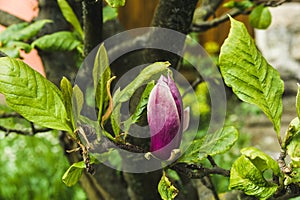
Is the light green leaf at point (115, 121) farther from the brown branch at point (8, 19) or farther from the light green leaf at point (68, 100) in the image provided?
the brown branch at point (8, 19)

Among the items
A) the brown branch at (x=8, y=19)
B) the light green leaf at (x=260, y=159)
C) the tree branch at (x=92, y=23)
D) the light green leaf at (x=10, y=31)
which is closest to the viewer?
the light green leaf at (x=260, y=159)

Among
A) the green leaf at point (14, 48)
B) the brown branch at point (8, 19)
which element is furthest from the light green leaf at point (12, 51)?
the brown branch at point (8, 19)

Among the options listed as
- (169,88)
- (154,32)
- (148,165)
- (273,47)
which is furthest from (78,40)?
(273,47)

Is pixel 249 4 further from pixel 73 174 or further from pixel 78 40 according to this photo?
pixel 73 174

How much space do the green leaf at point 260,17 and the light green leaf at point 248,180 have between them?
0.44 metres

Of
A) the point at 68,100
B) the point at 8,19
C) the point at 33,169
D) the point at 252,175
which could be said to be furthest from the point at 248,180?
the point at 33,169

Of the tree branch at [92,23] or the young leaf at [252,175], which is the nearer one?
the young leaf at [252,175]

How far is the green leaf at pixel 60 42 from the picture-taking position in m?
0.91

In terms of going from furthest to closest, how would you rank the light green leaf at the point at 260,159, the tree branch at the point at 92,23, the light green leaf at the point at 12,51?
1. the light green leaf at the point at 12,51
2. the tree branch at the point at 92,23
3. the light green leaf at the point at 260,159

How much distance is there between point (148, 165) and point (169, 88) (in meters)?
0.20

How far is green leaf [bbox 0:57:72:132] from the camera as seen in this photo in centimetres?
58

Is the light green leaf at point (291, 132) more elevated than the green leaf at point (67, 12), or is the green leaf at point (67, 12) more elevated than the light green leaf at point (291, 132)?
the green leaf at point (67, 12)

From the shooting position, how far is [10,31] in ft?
3.21

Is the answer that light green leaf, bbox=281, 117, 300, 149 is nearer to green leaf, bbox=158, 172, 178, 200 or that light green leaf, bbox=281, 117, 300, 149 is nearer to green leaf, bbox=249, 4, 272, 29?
green leaf, bbox=158, 172, 178, 200
